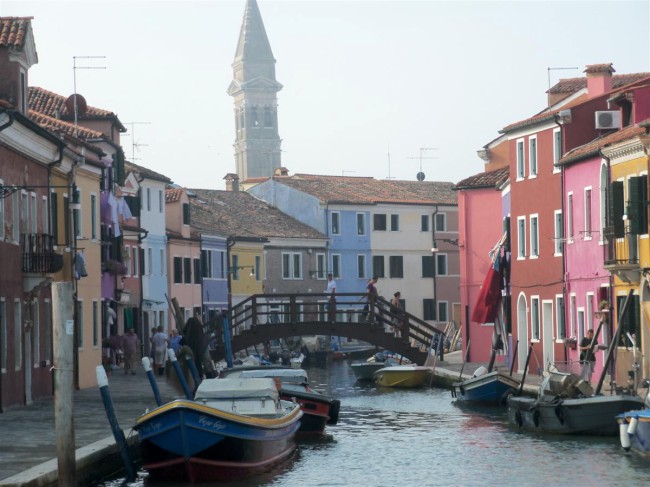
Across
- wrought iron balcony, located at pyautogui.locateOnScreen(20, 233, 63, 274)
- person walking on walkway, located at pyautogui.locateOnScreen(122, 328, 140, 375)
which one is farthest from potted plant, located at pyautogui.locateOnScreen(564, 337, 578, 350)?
person walking on walkway, located at pyautogui.locateOnScreen(122, 328, 140, 375)

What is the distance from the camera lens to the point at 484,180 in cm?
6012

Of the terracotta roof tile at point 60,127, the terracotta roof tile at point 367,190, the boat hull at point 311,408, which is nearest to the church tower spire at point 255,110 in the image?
the terracotta roof tile at point 367,190

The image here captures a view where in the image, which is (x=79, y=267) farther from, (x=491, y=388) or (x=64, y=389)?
(x=64, y=389)

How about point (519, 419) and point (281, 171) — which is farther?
point (281, 171)

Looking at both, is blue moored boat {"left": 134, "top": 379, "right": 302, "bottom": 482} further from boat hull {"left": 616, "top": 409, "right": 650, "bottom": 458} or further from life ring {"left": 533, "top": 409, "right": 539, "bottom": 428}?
life ring {"left": 533, "top": 409, "right": 539, "bottom": 428}

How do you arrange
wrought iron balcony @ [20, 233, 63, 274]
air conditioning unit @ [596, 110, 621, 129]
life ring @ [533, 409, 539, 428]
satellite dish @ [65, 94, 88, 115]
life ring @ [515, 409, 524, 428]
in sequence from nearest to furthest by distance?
life ring @ [533, 409, 539, 428] < life ring @ [515, 409, 524, 428] < wrought iron balcony @ [20, 233, 63, 274] < air conditioning unit @ [596, 110, 621, 129] < satellite dish @ [65, 94, 88, 115]

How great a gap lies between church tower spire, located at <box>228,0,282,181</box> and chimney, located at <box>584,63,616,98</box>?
133329 millimetres

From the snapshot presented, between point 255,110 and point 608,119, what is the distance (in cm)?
14127

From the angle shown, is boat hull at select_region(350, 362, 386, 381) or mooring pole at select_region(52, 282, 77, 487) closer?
mooring pole at select_region(52, 282, 77, 487)

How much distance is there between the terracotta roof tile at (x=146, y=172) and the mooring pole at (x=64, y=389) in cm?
4325

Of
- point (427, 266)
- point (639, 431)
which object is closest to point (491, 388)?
point (639, 431)

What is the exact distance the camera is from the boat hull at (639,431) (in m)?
25.3

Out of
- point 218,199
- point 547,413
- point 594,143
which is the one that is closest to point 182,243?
point 218,199

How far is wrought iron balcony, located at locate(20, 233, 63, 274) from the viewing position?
34656 mm
